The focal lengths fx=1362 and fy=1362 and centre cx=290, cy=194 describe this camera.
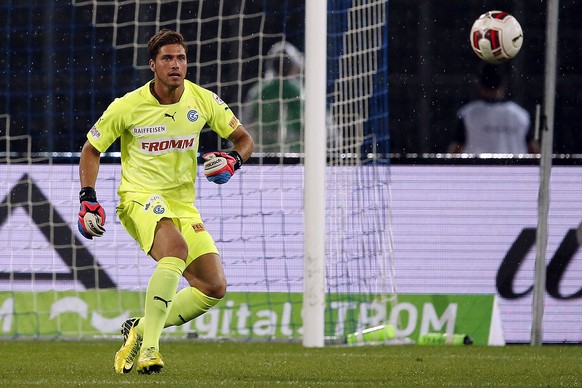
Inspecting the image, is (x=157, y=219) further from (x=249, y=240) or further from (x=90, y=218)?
(x=249, y=240)

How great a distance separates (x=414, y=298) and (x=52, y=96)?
199 inches

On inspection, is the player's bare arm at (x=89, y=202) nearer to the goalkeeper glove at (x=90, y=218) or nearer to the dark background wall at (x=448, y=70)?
the goalkeeper glove at (x=90, y=218)

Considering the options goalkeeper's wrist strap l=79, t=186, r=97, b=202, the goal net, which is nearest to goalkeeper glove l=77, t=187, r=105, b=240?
goalkeeper's wrist strap l=79, t=186, r=97, b=202

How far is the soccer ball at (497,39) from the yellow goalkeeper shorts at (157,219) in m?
2.93

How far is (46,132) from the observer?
1392cm

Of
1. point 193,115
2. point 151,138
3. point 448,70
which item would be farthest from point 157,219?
point 448,70

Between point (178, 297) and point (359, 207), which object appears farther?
point (359, 207)

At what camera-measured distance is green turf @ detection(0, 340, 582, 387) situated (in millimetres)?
6836

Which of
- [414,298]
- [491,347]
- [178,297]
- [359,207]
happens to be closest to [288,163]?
[359,207]

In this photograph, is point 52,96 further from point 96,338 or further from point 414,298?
point 414,298

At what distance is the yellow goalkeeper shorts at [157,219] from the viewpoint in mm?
7262

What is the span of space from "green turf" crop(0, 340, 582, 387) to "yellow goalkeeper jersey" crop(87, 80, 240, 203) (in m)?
1.04

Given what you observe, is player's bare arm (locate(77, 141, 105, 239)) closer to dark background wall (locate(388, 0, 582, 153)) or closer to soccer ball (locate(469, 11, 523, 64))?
soccer ball (locate(469, 11, 523, 64))

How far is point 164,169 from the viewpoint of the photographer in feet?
24.6
